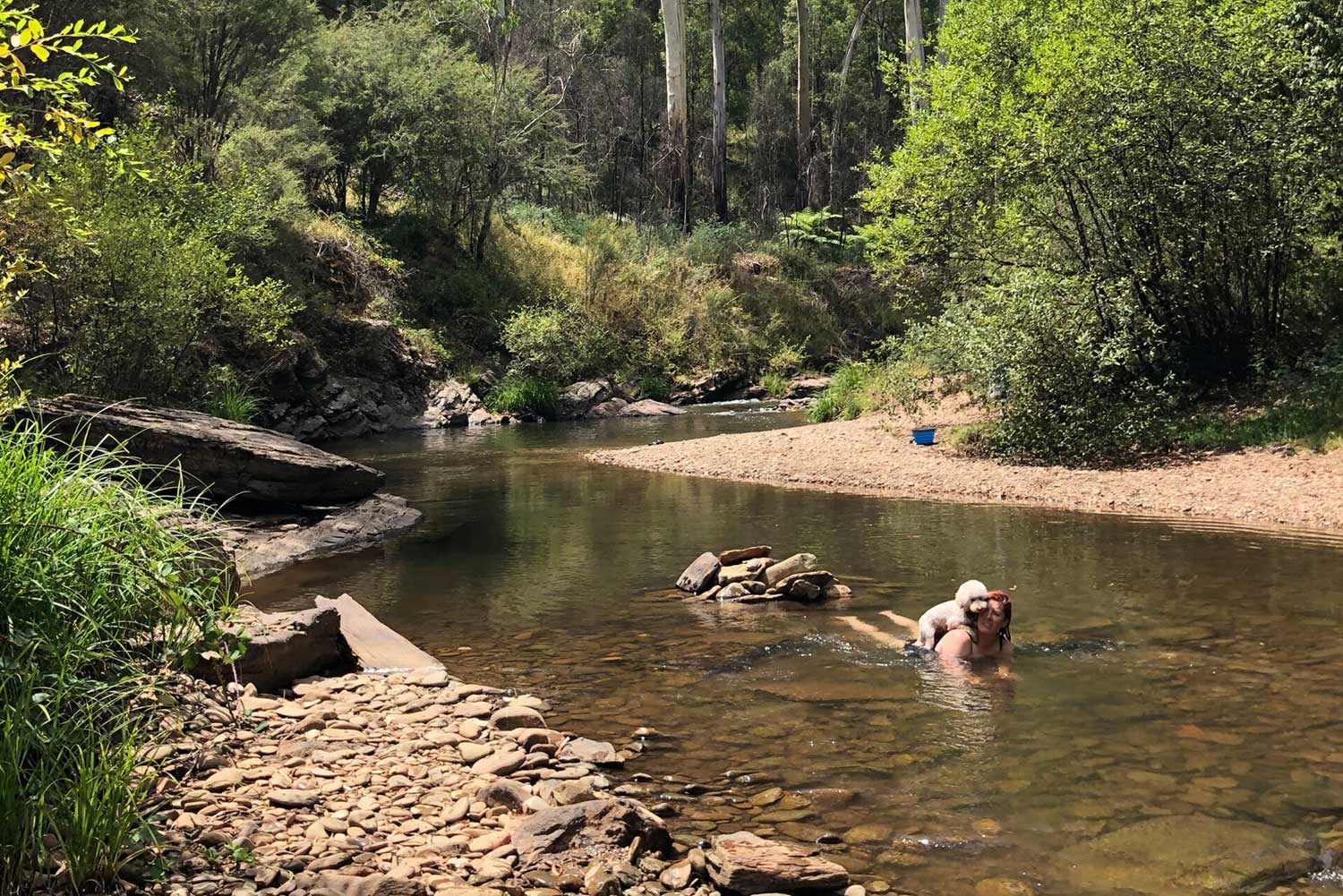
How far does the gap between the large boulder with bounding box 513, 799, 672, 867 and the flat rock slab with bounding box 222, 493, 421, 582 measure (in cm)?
732

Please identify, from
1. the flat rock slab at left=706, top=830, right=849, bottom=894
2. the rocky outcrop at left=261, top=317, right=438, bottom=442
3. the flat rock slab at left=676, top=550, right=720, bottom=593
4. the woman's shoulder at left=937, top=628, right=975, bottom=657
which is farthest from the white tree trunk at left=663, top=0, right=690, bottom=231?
the flat rock slab at left=706, top=830, right=849, bottom=894

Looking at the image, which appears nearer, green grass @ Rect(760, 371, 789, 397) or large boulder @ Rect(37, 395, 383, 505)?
large boulder @ Rect(37, 395, 383, 505)

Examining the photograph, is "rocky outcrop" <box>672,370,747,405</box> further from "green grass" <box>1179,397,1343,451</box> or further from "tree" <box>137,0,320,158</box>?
"green grass" <box>1179,397,1343,451</box>

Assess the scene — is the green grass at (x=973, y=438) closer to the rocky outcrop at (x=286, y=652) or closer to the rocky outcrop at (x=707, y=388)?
the rocky outcrop at (x=286, y=652)

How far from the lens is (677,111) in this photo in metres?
38.8

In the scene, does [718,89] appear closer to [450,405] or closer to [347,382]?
[450,405]

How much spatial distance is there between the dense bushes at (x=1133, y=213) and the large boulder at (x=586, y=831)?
1320 cm

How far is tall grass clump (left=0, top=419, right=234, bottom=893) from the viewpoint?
11.4 ft

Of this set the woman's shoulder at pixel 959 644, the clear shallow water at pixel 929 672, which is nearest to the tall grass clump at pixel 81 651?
the clear shallow water at pixel 929 672

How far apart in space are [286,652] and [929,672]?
4320 millimetres

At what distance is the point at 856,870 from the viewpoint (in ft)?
15.0

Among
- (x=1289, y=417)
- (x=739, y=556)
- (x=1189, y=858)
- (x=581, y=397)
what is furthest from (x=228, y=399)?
(x=1189, y=858)

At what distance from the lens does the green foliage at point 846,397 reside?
23531mm

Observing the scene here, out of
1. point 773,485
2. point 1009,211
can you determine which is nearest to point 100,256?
point 773,485
